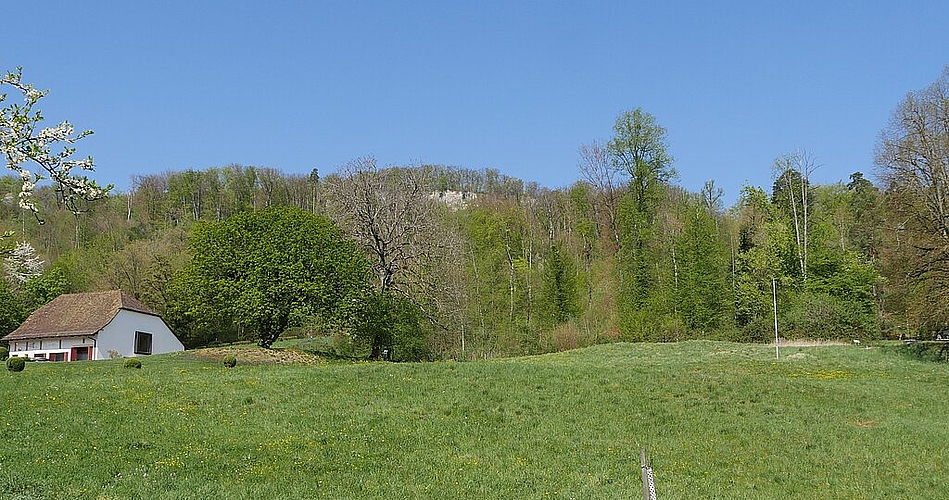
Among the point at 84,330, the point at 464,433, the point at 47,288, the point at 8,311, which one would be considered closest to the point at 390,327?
the point at 84,330

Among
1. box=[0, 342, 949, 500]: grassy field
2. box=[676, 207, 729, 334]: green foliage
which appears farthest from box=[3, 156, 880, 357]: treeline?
box=[0, 342, 949, 500]: grassy field

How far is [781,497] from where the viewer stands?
14086 mm

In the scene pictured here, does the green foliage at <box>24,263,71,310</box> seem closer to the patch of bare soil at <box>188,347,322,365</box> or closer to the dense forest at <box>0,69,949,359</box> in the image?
the dense forest at <box>0,69,949,359</box>

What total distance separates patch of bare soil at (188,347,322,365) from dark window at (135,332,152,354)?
19.1 metres

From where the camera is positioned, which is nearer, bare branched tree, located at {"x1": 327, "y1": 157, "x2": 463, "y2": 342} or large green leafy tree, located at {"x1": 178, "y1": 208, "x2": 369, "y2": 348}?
large green leafy tree, located at {"x1": 178, "y1": 208, "x2": 369, "y2": 348}

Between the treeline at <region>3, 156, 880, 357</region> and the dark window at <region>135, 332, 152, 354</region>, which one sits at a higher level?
the treeline at <region>3, 156, 880, 357</region>

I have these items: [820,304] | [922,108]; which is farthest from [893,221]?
[820,304]

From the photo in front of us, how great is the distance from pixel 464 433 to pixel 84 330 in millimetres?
42080

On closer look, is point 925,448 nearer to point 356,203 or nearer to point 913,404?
point 913,404

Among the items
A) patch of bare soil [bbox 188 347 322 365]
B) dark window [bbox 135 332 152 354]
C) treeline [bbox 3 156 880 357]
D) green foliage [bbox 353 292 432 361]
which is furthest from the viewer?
dark window [bbox 135 332 152 354]

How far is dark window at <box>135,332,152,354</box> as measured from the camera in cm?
5607

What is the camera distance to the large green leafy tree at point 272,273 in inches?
1548

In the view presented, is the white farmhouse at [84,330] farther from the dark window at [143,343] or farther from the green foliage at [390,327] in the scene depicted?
the green foliage at [390,327]

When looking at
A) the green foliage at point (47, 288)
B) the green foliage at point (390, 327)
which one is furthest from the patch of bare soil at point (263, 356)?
the green foliage at point (47, 288)
